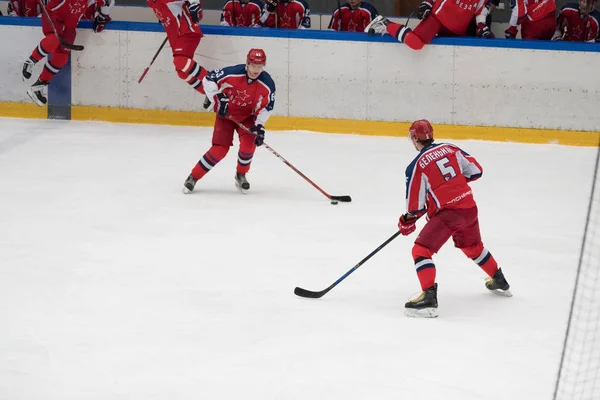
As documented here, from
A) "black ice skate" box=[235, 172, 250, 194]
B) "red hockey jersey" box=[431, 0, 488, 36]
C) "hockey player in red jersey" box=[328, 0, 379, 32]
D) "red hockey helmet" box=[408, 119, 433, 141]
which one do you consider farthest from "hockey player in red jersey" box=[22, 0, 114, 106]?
"red hockey helmet" box=[408, 119, 433, 141]

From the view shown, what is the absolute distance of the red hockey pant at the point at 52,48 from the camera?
28.1ft

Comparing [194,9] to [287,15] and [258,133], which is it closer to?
[287,15]

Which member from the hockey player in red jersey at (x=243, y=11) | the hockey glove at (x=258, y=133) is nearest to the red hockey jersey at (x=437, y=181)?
A: the hockey glove at (x=258, y=133)

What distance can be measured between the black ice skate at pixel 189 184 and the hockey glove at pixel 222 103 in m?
0.46

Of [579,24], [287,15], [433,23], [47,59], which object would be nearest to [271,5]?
[287,15]

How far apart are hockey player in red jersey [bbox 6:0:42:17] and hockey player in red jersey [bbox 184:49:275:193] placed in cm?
341

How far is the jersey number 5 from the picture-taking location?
184 inches

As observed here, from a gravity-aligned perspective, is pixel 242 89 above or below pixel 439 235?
above

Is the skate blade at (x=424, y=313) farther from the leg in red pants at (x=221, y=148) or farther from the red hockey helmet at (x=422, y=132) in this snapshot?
the leg in red pants at (x=221, y=148)

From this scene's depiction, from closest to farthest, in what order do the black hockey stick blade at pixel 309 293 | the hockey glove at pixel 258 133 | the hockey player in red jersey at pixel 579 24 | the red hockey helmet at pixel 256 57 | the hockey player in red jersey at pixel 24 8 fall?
the black hockey stick blade at pixel 309 293, the red hockey helmet at pixel 256 57, the hockey glove at pixel 258 133, the hockey player in red jersey at pixel 579 24, the hockey player in red jersey at pixel 24 8

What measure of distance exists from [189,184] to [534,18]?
324 centimetres

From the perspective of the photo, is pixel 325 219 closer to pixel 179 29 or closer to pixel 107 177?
pixel 107 177

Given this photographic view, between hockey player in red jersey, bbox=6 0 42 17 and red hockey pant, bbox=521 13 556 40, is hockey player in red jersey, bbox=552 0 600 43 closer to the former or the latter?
red hockey pant, bbox=521 13 556 40

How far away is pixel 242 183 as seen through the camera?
22.6 feet
